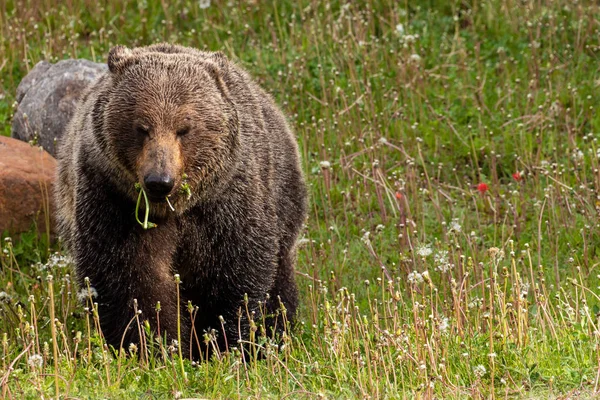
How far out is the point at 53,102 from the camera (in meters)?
9.09

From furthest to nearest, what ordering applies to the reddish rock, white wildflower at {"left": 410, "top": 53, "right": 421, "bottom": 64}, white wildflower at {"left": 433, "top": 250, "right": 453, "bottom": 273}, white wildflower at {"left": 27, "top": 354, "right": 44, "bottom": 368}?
white wildflower at {"left": 410, "top": 53, "right": 421, "bottom": 64} → the reddish rock → white wildflower at {"left": 433, "top": 250, "right": 453, "bottom": 273} → white wildflower at {"left": 27, "top": 354, "right": 44, "bottom": 368}

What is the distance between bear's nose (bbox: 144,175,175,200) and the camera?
5348 mm

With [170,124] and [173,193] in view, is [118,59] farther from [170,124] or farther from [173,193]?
[173,193]

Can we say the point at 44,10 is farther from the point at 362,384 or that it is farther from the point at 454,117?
the point at 362,384

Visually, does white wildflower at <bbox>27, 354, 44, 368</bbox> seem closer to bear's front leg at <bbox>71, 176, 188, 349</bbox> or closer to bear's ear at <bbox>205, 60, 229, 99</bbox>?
bear's front leg at <bbox>71, 176, 188, 349</bbox>

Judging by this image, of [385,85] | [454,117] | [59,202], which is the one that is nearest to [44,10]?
[385,85]

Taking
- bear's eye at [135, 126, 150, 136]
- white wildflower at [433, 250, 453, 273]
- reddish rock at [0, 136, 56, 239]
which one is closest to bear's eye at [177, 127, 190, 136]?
bear's eye at [135, 126, 150, 136]

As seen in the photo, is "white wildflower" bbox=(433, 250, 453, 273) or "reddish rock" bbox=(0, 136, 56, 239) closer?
"white wildflower" bbox=(433, 250, 453, 273)

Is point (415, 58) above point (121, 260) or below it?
below

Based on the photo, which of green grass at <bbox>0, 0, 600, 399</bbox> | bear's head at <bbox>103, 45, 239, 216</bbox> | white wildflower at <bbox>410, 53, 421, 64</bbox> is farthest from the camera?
white wildflower at <bbox>410, 53, 421, 64</bbox>

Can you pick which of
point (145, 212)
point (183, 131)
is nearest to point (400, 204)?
point (145, 212)

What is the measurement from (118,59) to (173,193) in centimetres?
85

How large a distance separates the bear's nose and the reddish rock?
9.64 ft

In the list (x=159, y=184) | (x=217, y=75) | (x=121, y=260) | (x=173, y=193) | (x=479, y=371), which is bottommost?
(x=479, y=371)
